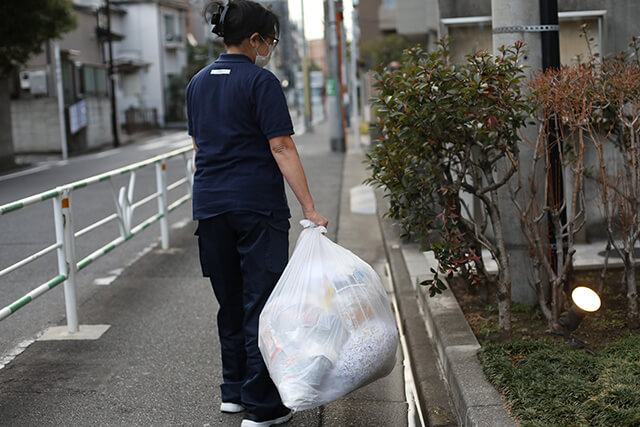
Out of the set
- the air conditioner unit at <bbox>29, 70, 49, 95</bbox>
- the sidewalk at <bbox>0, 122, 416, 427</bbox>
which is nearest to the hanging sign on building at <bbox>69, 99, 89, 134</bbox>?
the air conditioner unit at <bbox>29, 70, 49, 95</bbox>

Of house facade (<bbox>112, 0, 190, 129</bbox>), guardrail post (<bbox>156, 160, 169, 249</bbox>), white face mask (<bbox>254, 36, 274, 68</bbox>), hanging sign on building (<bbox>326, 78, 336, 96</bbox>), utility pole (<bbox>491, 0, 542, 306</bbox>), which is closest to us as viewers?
white face mask (<bbox>254, 36, 274, 68</bbox>)

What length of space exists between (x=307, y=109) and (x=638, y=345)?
34.4 m

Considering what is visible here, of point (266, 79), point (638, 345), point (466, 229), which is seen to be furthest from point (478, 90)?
point (638, 345)

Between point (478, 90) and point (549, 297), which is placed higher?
point (478, 90)

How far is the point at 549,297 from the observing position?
4516mm

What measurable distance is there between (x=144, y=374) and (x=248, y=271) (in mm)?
1385

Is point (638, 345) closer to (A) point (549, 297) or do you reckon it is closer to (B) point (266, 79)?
(A) point (549, 297)

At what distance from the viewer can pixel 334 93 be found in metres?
24.1

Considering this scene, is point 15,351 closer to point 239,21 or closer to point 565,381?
point 239,21

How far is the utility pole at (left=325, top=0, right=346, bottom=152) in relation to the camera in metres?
23.2

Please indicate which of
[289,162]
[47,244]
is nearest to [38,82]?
[47,244]

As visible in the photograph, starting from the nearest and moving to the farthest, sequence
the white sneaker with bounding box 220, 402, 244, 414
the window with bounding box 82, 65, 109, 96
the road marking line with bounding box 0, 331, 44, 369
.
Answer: the white sneaker with bounding box 220, 402, 244, 414 < the road marking line with bounding box 0, 331, 44, 369 < the window with bounding box 82, 65, 109, 96

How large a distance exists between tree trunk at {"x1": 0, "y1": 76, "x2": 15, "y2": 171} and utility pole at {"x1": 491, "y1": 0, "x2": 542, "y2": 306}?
19458mm

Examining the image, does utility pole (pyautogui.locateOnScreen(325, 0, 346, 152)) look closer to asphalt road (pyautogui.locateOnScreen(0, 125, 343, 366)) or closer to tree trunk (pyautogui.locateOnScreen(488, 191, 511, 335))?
asphalt road (pyautogui.locateOnScreen(0, 125, 343, 366))
